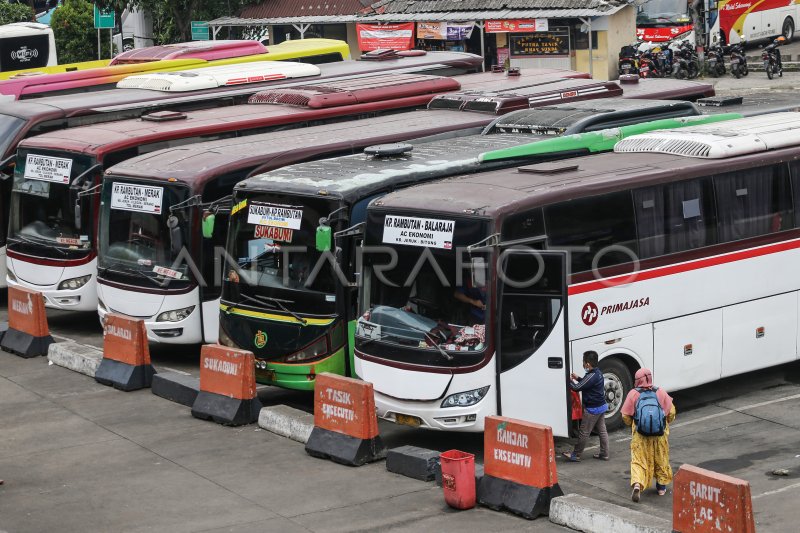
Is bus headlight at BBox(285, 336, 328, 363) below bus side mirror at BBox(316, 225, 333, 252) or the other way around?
below

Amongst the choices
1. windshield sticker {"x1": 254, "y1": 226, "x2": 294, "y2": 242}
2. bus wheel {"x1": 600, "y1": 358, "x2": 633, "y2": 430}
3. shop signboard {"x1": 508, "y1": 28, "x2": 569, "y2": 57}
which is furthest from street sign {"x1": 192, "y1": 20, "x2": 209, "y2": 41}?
bus wheel {"x1": 600, "y1": 358, "x2": 633, "y2": 430}

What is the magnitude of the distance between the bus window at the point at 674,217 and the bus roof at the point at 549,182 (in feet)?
0.40

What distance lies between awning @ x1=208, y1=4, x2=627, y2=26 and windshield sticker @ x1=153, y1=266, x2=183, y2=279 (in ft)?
66.7

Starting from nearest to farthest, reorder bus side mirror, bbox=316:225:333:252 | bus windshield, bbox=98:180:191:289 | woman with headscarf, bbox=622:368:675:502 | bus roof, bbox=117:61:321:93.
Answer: woman with headscarf, bbox=622:368:675:502
bus side mirror, bbox=316:225:333:252
bus windshield, bbox=98:180:191:289
bus roof, bbox=117:61:321:93

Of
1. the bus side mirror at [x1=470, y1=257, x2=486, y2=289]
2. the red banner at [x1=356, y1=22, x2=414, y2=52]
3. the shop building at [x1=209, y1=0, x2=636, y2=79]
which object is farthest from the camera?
the red banner at [x1=356, y1=22, x2=414, y2=52]

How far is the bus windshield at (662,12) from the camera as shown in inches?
1550

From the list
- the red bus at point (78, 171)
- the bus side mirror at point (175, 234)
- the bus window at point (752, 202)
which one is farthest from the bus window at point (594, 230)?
the red bus at point (78, 171)

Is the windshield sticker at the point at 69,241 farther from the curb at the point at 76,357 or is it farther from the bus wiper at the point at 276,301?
the bus wiper at the point at 276,301

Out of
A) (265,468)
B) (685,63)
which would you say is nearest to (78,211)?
(265,468)

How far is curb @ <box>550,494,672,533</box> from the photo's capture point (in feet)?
32.3

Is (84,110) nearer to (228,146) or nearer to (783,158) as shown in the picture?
(228,146)

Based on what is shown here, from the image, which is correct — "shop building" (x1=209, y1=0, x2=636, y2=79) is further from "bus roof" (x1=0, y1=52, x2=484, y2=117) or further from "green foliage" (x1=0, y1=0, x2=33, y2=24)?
"green foliage" (x1=0, y1=0, x2=33, y2=24)

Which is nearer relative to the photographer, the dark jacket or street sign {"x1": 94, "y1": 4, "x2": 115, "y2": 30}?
the dark jacket

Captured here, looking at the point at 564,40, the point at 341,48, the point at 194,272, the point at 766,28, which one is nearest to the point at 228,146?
the point at 194,272
